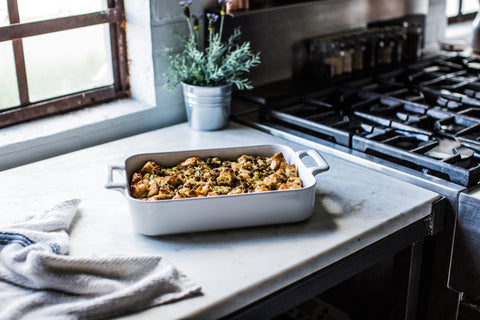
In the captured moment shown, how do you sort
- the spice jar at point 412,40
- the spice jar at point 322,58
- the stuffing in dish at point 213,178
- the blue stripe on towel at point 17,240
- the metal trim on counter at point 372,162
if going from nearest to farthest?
1. the blue stripe on towel at point 17,240
2. the stuffing in dish at point 213,178
3. the metal trim on counter at point 372,162
4. the spice jar at point 322,58
5. the spice jar at point 412,40

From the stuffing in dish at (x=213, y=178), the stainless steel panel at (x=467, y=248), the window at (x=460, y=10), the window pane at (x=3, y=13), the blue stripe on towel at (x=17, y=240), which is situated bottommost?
the stainless steel panel at (x=467, y=248)

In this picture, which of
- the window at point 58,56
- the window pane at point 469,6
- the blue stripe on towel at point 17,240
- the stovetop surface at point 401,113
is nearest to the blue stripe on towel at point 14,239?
A: the blue stripe on towel at point 17,240

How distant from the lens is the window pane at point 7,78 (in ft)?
5.33

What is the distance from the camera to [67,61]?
1773 millimetres

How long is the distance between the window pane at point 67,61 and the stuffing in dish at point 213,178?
1.89 feet

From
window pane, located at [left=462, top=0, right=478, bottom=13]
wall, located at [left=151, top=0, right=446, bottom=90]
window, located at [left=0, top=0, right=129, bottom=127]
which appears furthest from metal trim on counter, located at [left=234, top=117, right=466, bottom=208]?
window pane, located at [left=462, top=0, right=478, bottom=13]

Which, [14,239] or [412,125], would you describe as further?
[412,125]

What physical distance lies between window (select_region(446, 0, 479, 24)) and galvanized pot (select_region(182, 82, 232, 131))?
1.80 m

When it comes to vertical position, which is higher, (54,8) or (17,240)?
(54,8)

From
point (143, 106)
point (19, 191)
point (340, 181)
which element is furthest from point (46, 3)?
point (340, 181)

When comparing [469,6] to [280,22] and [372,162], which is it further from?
[372,162]

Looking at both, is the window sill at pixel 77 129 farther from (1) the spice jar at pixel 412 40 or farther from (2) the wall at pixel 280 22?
(1) the spice jar at pixel 412 40

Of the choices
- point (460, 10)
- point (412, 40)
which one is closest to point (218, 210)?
point (412, 40)

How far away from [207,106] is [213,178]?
1.57ft
